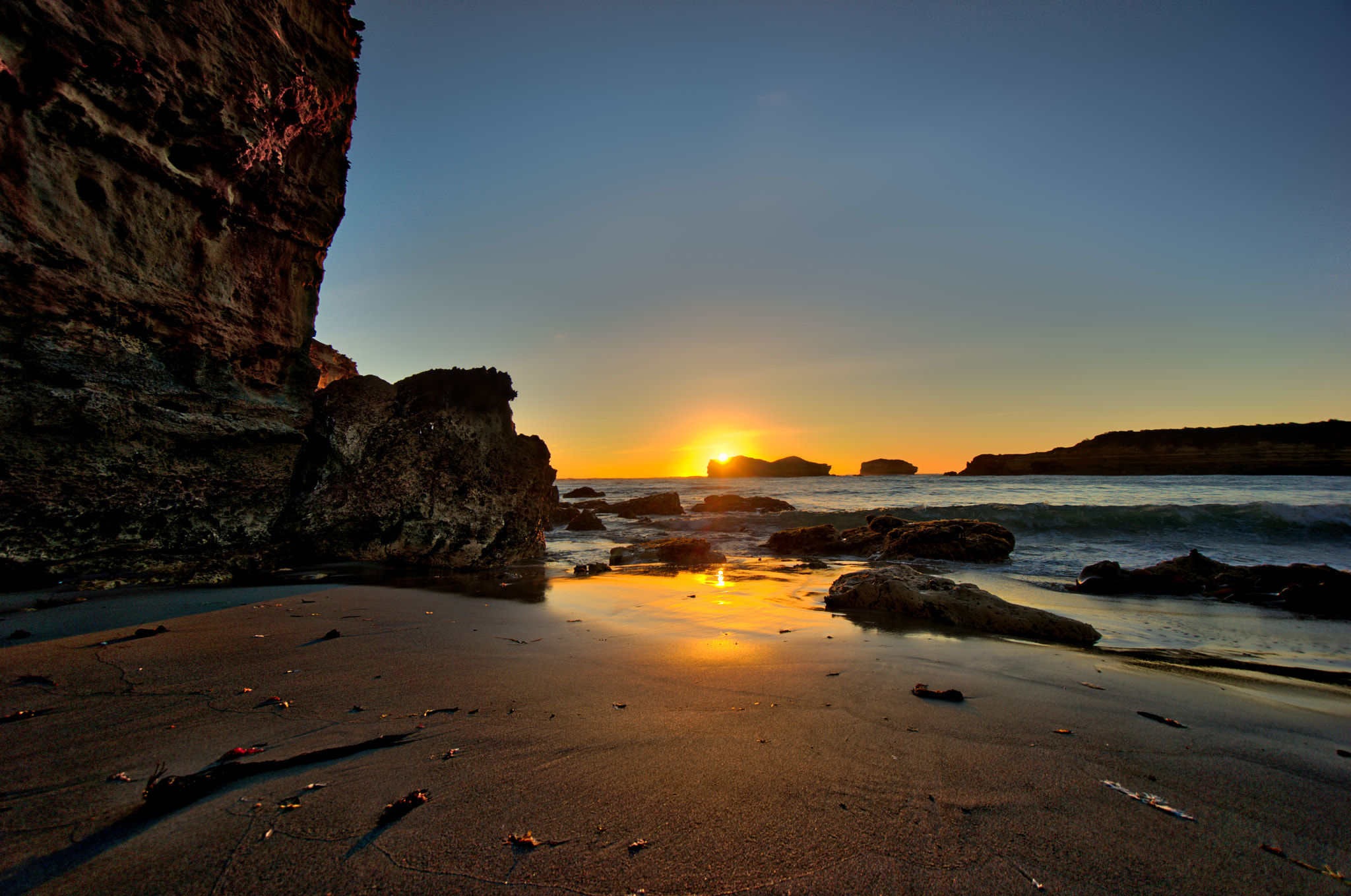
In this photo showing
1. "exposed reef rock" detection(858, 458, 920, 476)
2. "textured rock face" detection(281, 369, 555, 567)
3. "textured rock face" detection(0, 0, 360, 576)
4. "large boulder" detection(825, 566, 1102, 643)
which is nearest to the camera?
"textured rock face" detection(0, 0, 360, 576)

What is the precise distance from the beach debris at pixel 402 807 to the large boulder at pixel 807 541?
10659mm

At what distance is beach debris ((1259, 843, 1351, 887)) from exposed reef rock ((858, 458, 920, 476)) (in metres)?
90.7

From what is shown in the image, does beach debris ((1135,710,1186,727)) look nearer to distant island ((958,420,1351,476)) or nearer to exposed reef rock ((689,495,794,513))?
exposed reef rock ((689,495,794,513))

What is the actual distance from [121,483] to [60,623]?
172cm

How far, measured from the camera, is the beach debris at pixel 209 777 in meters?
1.37

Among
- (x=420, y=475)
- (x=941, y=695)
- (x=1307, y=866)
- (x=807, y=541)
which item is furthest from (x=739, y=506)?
(x=1307, y=866)

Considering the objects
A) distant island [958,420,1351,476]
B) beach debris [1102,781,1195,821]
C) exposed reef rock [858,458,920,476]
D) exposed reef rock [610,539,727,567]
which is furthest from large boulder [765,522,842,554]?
exposed reef rock [858,458,920,476]

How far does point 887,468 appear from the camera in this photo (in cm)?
8956

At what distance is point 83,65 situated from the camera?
410 centimetres

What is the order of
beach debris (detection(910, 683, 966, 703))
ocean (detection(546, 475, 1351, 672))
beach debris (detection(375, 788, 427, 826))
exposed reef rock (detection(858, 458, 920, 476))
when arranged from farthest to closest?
1. exposed reef rock (detection(858, 458, 920, 476))
2. ocean (detection(546, 475, 1351, 672))
3. beach debris (detection(910, 683, 966, 703))
4. beach debris (detection(375, 788, 427, 826))

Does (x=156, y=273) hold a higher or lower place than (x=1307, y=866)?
higher

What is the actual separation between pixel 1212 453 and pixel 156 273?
214ft

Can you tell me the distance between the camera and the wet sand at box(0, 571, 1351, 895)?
1.20 m

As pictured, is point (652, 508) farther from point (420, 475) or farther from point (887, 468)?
point (887, 468)
